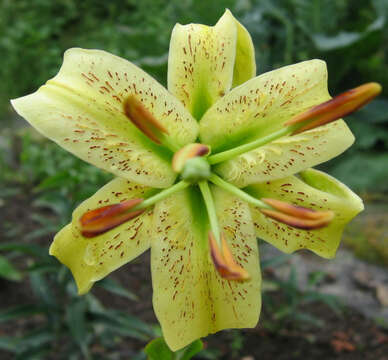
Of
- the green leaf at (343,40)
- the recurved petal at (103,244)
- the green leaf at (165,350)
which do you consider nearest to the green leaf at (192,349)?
the green leaf at (165,350)

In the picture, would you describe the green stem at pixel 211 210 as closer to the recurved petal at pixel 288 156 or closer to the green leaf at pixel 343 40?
the recurved petal at pixel 288 156

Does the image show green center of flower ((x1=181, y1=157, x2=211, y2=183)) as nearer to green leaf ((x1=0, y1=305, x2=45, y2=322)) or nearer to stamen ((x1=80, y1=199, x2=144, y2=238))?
stamen ((x1=80, y1=199, x2=144, y2=238))

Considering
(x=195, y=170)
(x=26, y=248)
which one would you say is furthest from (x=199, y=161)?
(x=26, y=248)

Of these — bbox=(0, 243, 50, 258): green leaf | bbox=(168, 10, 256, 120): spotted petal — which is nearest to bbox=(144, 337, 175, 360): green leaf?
bbox=(168, 10, 256, 120): spotted petal

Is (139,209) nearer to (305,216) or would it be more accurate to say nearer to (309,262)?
(305,216)

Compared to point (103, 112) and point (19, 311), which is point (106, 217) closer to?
point (103, 112)
